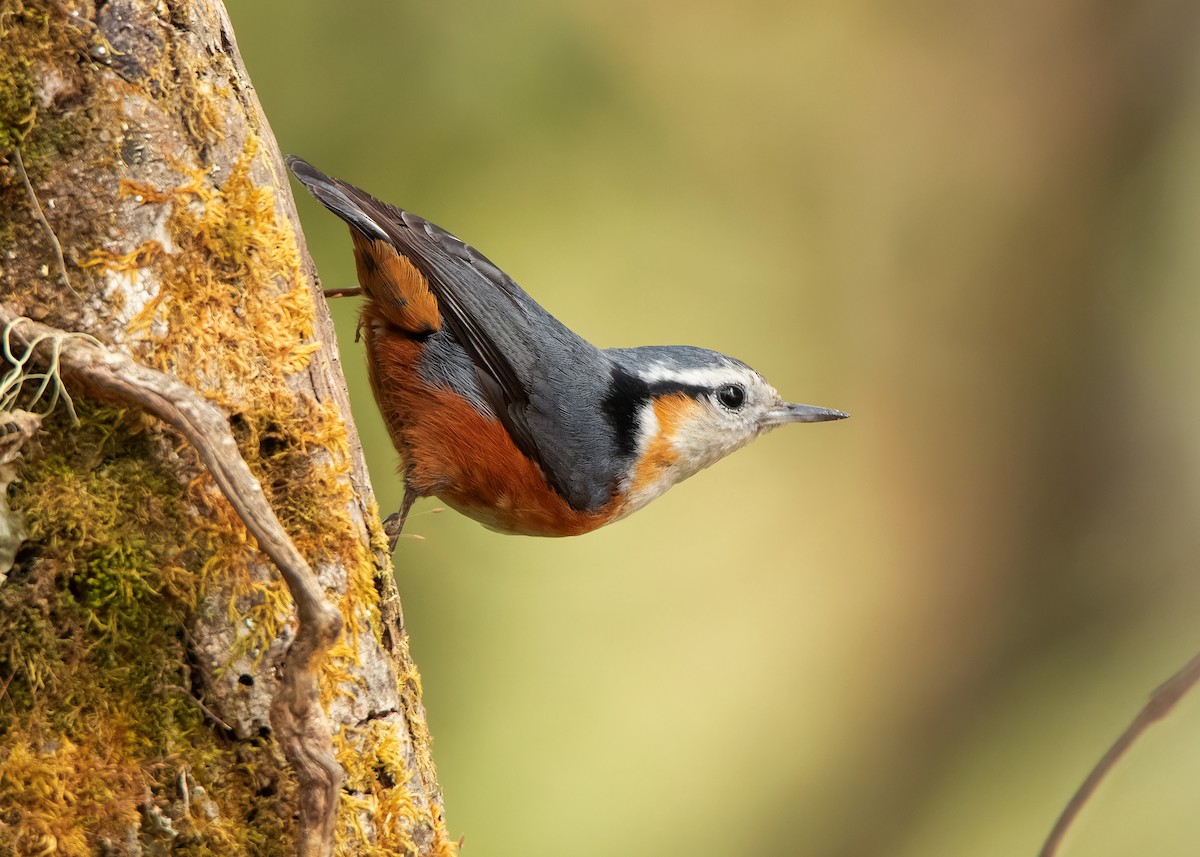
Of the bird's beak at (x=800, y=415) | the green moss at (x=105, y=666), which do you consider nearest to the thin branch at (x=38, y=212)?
the green moss at (x=105, y=666)

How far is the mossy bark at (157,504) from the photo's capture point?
5.09ft

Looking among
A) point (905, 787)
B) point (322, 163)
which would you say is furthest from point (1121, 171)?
point (322, 163)

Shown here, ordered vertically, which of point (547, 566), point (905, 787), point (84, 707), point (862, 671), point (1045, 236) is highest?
point (1045, 236)

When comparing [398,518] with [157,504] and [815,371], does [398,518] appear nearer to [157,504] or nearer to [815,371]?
[157,504]

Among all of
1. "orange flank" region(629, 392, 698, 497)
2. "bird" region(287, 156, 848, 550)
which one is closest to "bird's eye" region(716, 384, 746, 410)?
"orange flank" region(629, 392, 698, 497)

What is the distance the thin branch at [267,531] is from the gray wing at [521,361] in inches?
67.5

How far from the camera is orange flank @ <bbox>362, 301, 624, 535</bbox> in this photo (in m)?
3.29

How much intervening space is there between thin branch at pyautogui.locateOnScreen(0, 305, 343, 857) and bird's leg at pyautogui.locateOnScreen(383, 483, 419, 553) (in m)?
1.56

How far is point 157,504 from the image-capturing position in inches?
64.6

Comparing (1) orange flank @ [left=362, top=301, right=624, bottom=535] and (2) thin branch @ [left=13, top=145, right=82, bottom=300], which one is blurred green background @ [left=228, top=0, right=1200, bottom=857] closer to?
(1) orange flank @ [left=362, top=301, right=624, bottom=535]

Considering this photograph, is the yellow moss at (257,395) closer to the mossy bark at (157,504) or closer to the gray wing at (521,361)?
the mossy bark at (157,504)

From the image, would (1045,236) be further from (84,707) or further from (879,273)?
(84,707)

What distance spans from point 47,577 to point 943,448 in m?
4.81

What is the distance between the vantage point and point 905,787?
513cm
